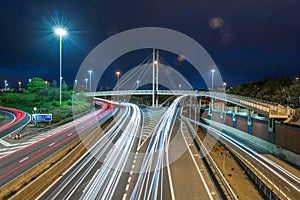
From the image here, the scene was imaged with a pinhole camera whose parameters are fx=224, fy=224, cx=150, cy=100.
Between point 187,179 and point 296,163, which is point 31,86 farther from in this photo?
point 296,163

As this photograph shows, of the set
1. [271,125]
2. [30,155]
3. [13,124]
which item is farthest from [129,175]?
[13,124]

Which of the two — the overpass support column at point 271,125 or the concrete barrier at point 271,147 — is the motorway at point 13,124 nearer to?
the concrete barrier at point 271,147

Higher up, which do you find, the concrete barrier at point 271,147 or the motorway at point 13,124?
the motorway at point 13,124

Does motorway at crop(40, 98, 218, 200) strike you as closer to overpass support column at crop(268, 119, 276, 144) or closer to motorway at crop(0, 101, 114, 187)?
motorway at crop(0, 101, 114, 187)

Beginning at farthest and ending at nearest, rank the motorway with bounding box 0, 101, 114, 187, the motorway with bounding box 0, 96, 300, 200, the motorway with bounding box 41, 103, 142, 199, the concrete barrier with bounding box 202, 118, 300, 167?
the concrete barrier with bounding box 202, 118, 300, 167, the motorway with bounding box 0, 101, 114, 187, the motorway with bounding box 0, 96, 300, 200, the motorway with bounding box 41, 103, 142, 199

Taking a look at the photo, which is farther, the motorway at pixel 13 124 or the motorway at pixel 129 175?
the motorway at pixel 13 124

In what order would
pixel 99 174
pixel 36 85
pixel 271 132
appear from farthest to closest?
pixel 36 85 → pixel 271 132 → pixel 99 174

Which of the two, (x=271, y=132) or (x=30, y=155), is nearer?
(x=30, y=155)

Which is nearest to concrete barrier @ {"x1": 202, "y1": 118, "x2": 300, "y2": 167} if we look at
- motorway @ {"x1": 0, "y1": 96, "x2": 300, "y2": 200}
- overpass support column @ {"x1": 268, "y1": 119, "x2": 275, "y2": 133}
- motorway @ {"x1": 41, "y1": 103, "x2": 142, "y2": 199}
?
overpass support column @ {"x1": 268, "y1": 119, "x2": 275, "y2": 133}

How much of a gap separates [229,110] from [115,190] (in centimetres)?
4090

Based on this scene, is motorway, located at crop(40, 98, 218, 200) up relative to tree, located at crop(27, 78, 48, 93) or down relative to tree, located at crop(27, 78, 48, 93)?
down

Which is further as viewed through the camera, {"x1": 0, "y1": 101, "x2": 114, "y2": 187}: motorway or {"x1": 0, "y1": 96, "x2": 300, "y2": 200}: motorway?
{"x1": 0, "y1": 101, "x2": 114, "y2": 187}: motorway

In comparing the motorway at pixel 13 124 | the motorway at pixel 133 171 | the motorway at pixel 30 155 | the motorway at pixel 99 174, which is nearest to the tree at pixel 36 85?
the motorway at pixel 13 124

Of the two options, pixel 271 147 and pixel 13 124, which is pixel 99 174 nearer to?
pixel 13 124
